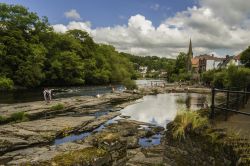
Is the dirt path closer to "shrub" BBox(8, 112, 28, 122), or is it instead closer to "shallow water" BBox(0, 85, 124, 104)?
"shrub" BBox(8, 112, 28, 122)

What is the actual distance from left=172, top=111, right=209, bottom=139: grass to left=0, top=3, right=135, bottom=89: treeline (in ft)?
141

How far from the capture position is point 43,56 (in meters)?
57.8

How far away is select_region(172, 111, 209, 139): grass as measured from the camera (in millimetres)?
7555

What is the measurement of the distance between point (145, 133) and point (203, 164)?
33.3 ft

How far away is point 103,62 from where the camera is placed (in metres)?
A: 88.9

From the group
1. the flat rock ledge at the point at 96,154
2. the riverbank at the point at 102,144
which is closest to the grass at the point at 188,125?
the riverbank at the point at 102,144

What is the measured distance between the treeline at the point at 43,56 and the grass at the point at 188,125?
43.1m

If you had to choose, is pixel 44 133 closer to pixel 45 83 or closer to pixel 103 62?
pixel 45 83

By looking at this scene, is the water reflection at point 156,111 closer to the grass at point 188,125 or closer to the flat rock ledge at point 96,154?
the flat rock ledge at point 96,154

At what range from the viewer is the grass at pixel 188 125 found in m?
7.55

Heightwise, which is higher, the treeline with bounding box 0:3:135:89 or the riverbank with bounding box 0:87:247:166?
the treeline with bounding box 0:3:135:89

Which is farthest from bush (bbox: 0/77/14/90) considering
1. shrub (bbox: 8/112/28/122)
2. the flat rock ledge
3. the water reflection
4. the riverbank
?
the flat rock ledge

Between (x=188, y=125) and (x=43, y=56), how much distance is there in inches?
2139

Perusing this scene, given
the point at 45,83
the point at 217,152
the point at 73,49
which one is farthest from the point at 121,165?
the point at 73,49
